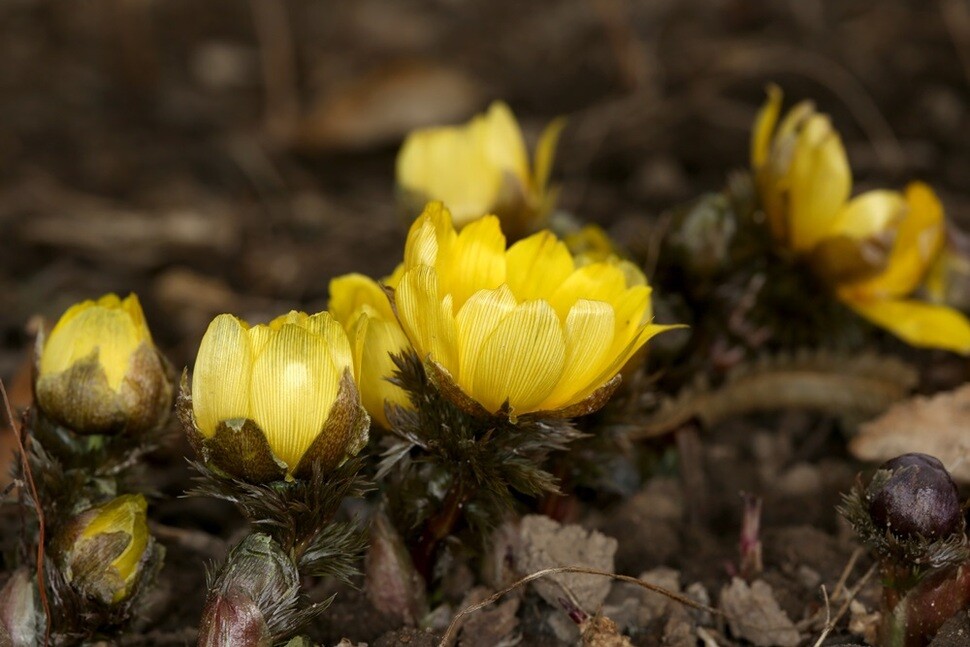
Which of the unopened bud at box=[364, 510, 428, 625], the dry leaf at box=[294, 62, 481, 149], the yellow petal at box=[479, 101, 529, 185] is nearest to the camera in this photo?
the unopened bud at box=[364, 510, 428, 625]

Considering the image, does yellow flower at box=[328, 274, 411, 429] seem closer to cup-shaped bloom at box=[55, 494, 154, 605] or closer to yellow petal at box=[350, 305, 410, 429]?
yellow petal at box=[350, 305, 410, 429]

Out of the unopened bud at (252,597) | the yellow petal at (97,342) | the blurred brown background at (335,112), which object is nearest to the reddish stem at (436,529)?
the unopened bud at (252,597)

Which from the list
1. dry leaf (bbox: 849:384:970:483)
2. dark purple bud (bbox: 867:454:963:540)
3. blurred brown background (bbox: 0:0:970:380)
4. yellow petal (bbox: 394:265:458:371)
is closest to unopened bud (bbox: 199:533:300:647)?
yellow petal (bbox: 394:265:458:371)

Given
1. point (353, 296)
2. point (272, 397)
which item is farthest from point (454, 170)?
point (272, 397)

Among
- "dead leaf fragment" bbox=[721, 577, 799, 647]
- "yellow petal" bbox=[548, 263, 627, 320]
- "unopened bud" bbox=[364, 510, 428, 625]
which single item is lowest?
"dead leaf fragment" bbox=[721, 577, 799, 647]

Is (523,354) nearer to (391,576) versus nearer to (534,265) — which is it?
(534,265)

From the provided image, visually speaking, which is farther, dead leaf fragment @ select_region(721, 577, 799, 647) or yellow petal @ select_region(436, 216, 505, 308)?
dead leaf fragment @ select_region(721, 577, 799, 647)

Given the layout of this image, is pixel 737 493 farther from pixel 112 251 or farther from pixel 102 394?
pixel 112 251
